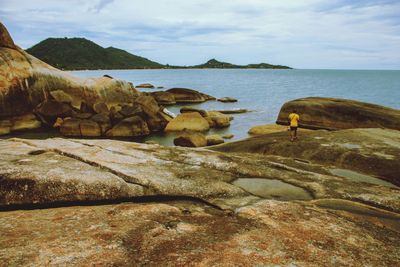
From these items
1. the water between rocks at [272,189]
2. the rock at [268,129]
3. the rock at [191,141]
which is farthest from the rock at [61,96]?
the water between rocks at [272,189]

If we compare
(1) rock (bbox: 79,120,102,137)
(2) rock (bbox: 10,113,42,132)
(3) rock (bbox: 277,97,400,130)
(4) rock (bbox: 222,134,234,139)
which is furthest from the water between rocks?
(2) rock (bbox: 10,113,42,132)

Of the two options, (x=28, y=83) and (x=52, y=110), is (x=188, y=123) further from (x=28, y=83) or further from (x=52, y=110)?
(x=28, y=83)

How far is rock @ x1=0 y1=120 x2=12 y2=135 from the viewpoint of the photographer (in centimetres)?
2217

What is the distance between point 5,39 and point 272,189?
1005 inches

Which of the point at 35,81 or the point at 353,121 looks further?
the point at 35,81

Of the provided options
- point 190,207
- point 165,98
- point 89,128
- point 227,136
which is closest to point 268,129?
point 227,136

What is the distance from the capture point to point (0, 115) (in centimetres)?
2231

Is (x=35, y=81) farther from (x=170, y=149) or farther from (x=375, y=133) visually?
(x=375, y=133)

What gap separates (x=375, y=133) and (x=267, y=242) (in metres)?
11.4

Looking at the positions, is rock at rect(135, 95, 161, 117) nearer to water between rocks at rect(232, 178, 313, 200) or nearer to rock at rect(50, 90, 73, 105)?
rock at rect(50, 90, 73, 105)

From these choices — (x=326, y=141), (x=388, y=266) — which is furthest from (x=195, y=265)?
(x=326, y=141)

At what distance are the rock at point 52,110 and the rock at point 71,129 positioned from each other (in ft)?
7.04

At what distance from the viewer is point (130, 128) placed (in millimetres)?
23766

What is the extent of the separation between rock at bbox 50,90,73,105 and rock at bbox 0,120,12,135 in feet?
12.8
